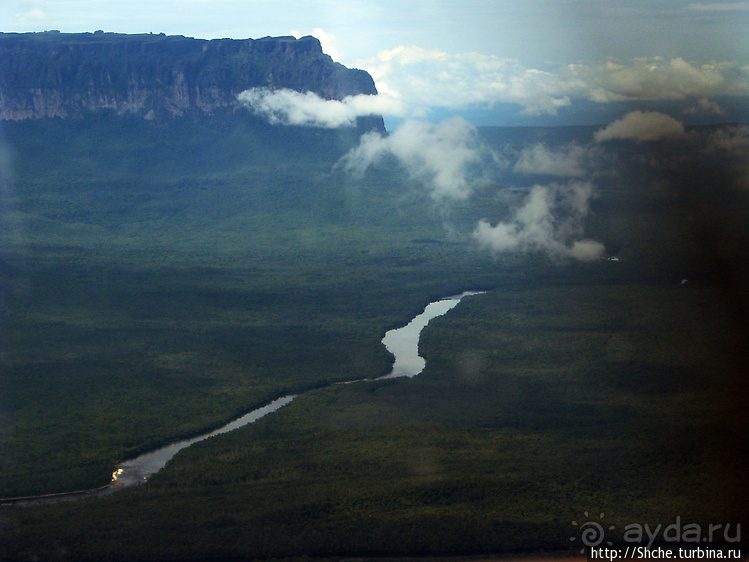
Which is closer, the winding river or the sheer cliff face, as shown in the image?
the winding river

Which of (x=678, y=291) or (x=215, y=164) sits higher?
(x=215, y=164)

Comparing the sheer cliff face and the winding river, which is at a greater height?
the sheer cliff face

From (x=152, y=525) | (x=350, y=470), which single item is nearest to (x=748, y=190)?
(x=350, y=470)

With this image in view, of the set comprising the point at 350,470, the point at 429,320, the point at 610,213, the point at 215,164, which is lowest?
the point at 350,470

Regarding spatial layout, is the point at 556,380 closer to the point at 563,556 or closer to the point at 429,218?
the point at 563,556

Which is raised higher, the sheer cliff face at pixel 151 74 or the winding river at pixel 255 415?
the sheer cliff face at pixel 151 74
